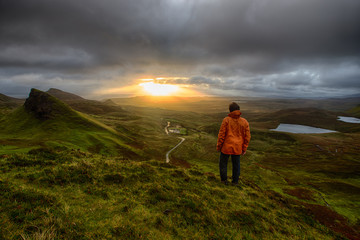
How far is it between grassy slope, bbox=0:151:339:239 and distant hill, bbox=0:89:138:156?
121ft

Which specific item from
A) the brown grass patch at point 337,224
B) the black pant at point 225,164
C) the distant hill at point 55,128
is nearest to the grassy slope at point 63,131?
the distant hill at point 55,128

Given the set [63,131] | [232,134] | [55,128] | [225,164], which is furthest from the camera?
[55,128]

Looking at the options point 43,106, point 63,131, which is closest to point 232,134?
point 63,131

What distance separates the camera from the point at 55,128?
53062 millimetres

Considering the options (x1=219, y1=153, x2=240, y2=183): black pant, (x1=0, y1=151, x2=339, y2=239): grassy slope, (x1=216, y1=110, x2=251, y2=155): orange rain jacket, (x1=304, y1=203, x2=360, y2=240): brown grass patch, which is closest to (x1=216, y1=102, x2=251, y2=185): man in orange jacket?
(x1=216, y1=110, x2=251, y2=155): orange rain jacket

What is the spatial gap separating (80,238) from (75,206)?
2.71 m

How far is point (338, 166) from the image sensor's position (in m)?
72.8

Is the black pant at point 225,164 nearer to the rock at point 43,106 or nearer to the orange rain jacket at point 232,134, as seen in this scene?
the orange rain jacket at point 232,134

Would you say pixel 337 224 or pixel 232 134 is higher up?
pixel 232 134

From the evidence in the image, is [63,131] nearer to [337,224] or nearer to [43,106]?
[43,106]

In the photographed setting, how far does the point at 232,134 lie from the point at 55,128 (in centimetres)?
6269

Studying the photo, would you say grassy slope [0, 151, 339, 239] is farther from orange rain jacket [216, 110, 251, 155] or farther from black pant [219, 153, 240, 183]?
orange rain jacket [216, 110, 251, 155]

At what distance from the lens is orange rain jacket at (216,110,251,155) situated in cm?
1240

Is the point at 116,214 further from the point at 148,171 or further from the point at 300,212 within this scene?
the point at 300,212
